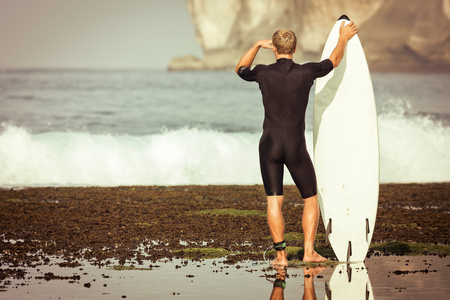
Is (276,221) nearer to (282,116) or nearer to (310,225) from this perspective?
(310,225)

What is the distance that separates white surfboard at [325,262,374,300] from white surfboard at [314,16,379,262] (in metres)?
0.83

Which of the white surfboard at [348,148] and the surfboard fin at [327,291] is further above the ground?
the white surfboard at [348,148]

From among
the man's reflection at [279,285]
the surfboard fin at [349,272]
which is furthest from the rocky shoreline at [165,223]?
the man's reflection at [279,285]

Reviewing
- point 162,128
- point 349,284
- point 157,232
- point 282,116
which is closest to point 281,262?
point 349,284

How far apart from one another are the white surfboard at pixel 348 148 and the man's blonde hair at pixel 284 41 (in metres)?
1.01

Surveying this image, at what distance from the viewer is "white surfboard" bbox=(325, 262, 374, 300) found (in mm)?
6744

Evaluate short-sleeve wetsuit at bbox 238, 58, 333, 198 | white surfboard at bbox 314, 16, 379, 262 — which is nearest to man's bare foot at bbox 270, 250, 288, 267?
short-sleeve wetsuit at bbox 238, 58, 333, 198

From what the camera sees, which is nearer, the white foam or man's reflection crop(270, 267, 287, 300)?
man's reflection crop(270, 267, 287, 300)

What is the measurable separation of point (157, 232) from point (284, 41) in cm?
432

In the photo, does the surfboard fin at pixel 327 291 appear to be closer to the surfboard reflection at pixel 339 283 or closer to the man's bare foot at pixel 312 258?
the surfboard reflection at pixel 339 283

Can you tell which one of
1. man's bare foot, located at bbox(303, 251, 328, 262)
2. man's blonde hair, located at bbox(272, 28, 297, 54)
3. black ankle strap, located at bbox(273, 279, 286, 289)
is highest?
man's blonde hair, located at bbox(272, 28, 297, 54)

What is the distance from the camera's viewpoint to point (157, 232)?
11242 millimetres

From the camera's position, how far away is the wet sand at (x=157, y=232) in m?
8.02

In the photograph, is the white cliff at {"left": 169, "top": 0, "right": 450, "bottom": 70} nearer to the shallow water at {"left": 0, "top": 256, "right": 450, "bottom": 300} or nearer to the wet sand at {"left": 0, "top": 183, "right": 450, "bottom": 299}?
the wet sand at {"left": 0, "top": 183, "right": 450, "bottom": 299}
